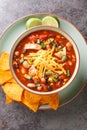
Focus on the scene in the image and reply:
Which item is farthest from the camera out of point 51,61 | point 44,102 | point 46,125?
point 46,125

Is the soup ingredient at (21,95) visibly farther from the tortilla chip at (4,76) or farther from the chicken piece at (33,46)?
the chicken piece at (33,46)

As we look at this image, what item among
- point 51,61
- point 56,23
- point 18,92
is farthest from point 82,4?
point 18,92

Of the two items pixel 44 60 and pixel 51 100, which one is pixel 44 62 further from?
pixel 51 100

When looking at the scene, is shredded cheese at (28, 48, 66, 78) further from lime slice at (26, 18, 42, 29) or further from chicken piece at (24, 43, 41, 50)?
lime slice at (26, 18, 42, 29)

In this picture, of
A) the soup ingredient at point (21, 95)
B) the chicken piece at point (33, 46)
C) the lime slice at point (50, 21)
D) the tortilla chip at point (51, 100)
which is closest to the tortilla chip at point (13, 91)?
the soup ingredient at point (21, 95)

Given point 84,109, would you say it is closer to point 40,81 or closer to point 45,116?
point 45,116

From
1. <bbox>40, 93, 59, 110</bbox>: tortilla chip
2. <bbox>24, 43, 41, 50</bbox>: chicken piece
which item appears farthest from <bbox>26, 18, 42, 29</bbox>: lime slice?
<bbox>40, 93, 59, 110</bbox>: tortilla chip
